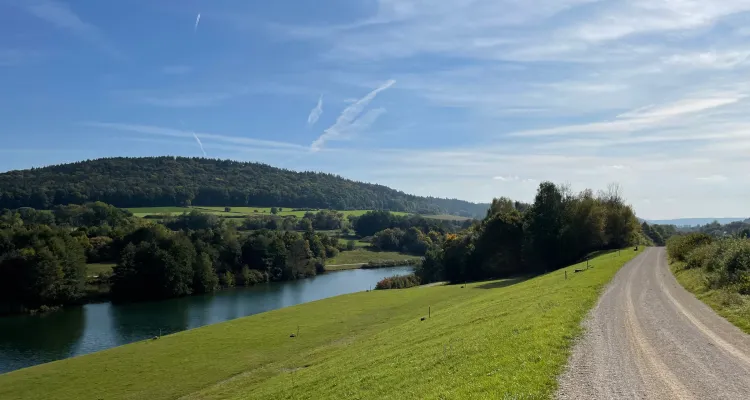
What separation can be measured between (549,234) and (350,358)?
5511cm

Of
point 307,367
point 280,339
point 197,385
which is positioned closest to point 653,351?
point 307,367

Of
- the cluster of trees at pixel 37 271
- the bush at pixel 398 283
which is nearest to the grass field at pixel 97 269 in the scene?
the cluster of trees at pixel 37 271

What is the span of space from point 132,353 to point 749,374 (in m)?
37.6

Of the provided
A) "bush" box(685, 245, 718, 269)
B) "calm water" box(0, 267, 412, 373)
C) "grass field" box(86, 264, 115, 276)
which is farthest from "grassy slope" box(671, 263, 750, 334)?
"grass field" box(86, 264, 115, 276)

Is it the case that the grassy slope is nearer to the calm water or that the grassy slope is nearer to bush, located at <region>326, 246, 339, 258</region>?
the calm water

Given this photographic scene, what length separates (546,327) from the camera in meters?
18.3

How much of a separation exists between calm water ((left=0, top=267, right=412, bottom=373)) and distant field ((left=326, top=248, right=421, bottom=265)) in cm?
4687

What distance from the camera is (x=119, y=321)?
62719 mm

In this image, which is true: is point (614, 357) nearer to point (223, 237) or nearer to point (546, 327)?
point (546, 327)

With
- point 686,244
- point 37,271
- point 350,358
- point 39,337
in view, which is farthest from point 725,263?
point 37,271

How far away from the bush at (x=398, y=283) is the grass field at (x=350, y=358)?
33.9m

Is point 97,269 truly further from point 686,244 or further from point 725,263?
point 725,263

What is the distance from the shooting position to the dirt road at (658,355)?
11.5 m

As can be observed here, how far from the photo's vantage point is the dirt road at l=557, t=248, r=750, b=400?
1149 centimetres
